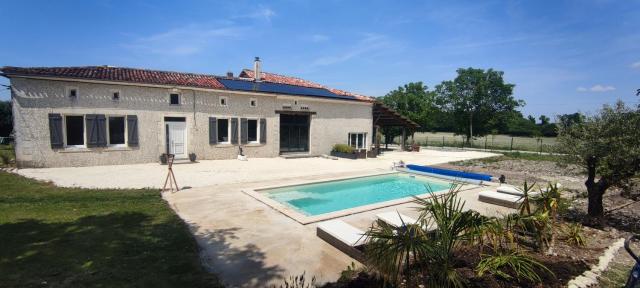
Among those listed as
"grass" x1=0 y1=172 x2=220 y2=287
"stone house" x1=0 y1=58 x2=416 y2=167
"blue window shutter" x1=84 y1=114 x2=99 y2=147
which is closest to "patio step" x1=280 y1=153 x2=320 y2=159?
"stone house" x1=0 y1=58 x2=416 y2=167

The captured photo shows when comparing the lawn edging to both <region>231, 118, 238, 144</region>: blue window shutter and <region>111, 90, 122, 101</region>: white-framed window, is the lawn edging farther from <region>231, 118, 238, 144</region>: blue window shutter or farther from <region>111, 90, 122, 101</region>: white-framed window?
<region>111, 90, 122, 101</region>: white-framed window

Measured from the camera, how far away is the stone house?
1302 centimetres

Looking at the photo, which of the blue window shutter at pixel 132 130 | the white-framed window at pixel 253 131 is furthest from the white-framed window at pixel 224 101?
the blue window shutter at pixel 132 130

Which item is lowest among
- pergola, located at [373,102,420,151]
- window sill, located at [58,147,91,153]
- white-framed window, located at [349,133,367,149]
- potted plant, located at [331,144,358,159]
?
potted plant, located at [331,144,358,159]

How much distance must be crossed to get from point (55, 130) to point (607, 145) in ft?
60.5

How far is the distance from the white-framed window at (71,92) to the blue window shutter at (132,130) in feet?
7.14

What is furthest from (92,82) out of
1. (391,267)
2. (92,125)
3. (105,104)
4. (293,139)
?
(391,267)

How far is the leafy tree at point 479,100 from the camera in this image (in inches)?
1472

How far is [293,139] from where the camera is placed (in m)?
21.3

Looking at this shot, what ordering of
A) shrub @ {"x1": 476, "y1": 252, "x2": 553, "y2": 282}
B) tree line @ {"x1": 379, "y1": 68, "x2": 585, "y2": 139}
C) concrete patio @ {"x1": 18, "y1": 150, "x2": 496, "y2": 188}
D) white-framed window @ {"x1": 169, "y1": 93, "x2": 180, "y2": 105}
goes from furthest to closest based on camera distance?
tree line @ {"x1": 379, "y1": 68, "x2": 585, "y2": 139}
white-framed window @ {"x1": 169, "y1": 93, "x2": 180, "y2": 105}
concrete patio @ {"x1": 18, "y1": 150, "x2": 496, "y2": 188}
shrub @ {"x1": 476, "y1": 252, "x2": 553, "y2": 282}

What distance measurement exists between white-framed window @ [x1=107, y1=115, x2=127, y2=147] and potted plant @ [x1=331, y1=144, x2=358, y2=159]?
12.3 metres

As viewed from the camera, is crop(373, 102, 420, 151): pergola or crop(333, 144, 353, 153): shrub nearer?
crop(333, 144, 353, 153): shrub

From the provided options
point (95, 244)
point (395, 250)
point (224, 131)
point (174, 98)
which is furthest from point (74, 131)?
point (395, 250)

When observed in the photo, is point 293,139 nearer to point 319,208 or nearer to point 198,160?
point 198,160
